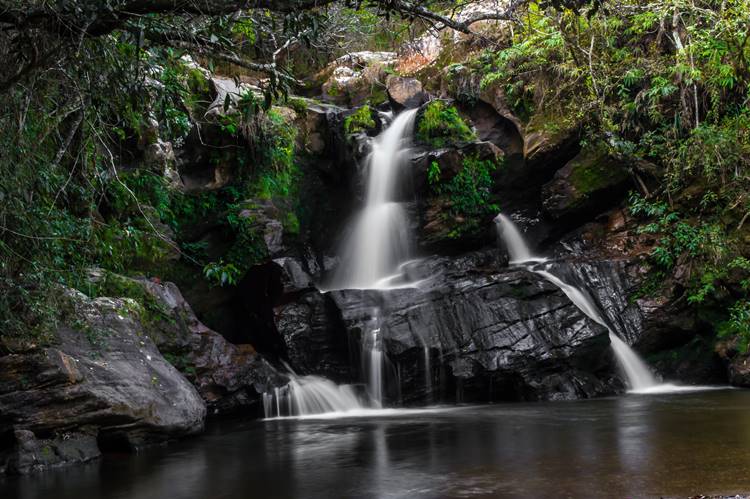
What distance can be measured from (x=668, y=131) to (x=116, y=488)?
12934 mm

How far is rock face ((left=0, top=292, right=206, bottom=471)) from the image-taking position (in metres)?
7.11

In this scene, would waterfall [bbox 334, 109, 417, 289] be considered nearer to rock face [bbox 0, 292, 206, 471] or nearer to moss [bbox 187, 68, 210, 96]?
moss [bbox 187, 68, 210, 96]

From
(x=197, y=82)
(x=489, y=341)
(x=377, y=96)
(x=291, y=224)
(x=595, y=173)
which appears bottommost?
(x=489, y=341)

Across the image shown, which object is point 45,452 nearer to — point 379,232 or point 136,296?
point 136,296

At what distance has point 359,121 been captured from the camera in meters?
15.5

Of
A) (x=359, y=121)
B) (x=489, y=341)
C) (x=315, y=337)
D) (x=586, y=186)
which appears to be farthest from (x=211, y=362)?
(x=586, y=186)

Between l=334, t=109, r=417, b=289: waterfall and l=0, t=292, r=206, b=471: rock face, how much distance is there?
5.61 meters

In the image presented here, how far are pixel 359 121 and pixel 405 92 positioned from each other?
2558mm

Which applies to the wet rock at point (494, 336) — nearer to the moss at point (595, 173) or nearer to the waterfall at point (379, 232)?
the waterfall at point (379, 232)

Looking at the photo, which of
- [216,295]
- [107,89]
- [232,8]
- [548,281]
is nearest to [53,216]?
[107,89]

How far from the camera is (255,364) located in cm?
1158

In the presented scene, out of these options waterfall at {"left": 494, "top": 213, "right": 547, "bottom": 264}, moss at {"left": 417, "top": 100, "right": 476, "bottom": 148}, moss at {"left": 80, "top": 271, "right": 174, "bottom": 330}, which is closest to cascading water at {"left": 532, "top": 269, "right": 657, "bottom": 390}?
waterfall at {"left": 494, "top": 213, "right": 547, "bottom": 264}

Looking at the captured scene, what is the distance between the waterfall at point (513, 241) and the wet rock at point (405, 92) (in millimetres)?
4136

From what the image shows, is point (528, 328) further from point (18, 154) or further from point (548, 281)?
point (18, 154)
